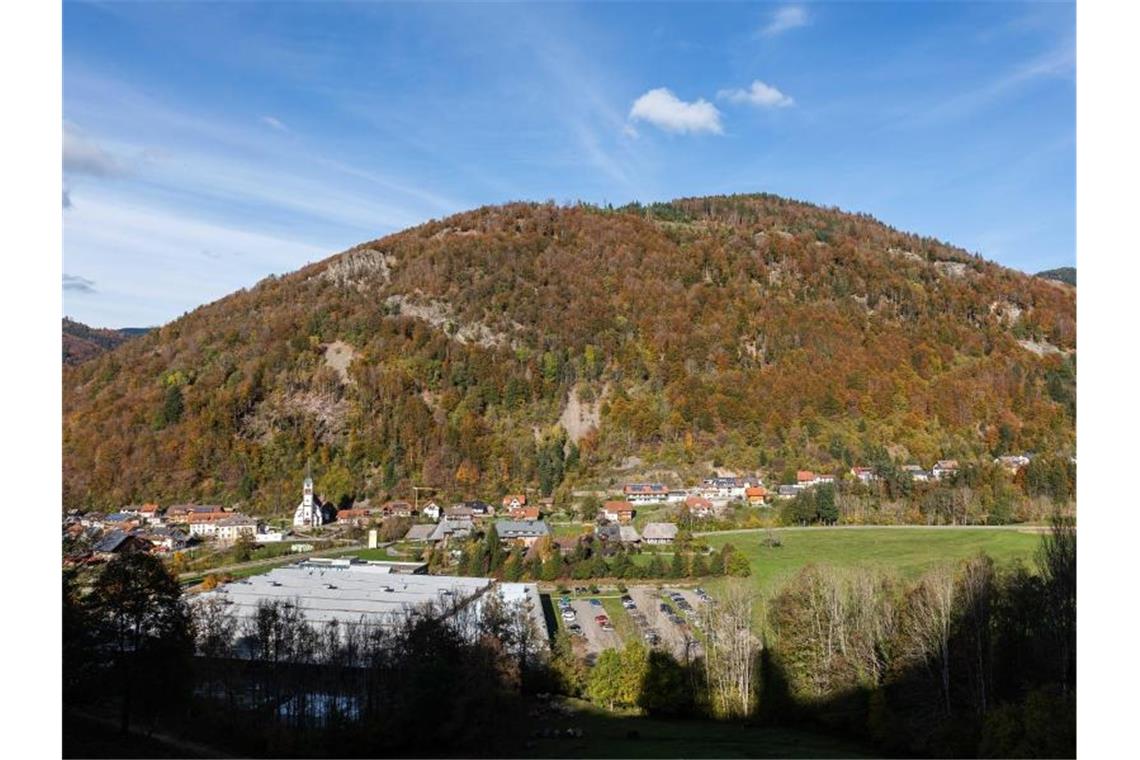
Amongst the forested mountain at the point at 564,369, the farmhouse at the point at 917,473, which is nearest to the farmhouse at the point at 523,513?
the forested mountain at the point at 564,369

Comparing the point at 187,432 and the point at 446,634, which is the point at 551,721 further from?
the point at 187,432

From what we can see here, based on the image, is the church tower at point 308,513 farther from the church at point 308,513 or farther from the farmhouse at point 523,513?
the farmhouse at point 523,513

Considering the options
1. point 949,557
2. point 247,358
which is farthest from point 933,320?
point 247,358

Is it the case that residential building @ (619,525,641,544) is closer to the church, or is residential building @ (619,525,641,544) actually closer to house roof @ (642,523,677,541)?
house roof @ (642,523,677,541)

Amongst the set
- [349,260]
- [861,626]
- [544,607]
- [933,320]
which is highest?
[349,260]

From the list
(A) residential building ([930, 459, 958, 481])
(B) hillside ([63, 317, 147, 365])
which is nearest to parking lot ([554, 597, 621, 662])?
(A) residential building ([930, 459, 958, 481])

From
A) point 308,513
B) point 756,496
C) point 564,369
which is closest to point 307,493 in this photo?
point 308,513

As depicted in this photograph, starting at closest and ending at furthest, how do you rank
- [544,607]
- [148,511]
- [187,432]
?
[544,607]
[148,511]
[187,432]
